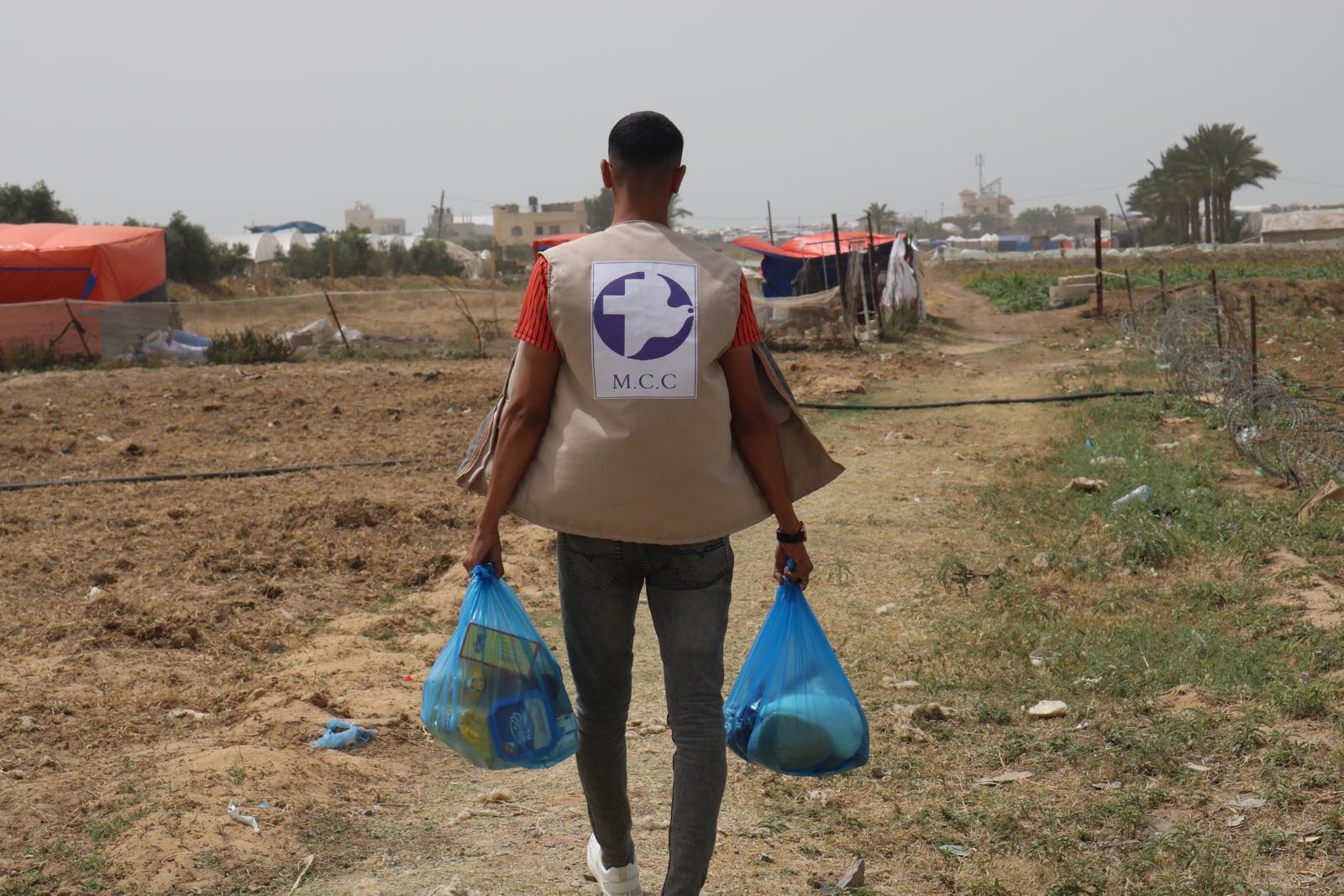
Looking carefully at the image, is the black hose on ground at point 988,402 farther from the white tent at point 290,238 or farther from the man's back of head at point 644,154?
the white tent at point 290,238

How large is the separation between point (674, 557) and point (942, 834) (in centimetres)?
135

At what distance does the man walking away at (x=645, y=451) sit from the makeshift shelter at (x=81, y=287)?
16153 mm

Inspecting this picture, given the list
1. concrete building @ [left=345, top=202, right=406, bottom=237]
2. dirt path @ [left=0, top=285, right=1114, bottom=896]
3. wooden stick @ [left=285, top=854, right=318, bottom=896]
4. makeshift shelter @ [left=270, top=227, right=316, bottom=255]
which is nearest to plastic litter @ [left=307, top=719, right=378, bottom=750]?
dirt path @ [left=0, top=285, right=1114, bottom=896]

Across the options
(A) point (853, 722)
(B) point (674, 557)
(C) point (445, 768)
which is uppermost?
(B) point (674, 557)

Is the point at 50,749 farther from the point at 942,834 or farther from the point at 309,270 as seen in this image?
the point at 309,270

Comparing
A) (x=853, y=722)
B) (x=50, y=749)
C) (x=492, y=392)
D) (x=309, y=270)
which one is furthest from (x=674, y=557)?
(x=309, y=270)

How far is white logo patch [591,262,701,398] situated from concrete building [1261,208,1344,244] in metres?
71.3

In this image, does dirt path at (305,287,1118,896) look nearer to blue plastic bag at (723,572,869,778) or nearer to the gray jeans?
blue plastic bag at (723,572,869,778)

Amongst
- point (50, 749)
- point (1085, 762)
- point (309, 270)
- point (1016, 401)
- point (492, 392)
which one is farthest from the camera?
point (309, 270)

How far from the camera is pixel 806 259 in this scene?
23.6 m

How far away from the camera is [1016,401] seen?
1208 centimetres

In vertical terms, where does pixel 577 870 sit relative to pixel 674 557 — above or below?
below

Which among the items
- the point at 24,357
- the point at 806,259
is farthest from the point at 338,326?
the point at 806,259

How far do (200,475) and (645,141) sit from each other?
7.33m
